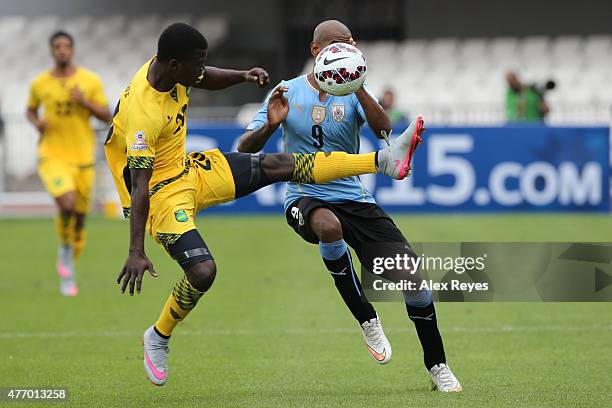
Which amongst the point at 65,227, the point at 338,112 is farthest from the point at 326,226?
the point at 65,227

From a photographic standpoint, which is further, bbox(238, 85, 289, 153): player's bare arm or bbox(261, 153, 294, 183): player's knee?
bbox(238, 85, 289, 153): player's bare arm

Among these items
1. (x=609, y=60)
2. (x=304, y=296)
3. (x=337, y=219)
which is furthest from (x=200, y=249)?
(x=609, y=60)

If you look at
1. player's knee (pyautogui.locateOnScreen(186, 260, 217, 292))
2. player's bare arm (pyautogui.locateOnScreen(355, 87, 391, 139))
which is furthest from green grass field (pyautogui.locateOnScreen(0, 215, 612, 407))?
player's bare arm (pyautogui.locateOnScreen(355, 87, 391, 139))

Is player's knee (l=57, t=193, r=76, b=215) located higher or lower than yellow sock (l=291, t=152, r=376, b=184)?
lower

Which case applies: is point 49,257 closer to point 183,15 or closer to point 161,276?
point 161,276

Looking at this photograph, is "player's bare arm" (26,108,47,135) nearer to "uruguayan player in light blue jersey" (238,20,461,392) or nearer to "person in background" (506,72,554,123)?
"uruguayan player in light blue jersey" (238,20,461,392)

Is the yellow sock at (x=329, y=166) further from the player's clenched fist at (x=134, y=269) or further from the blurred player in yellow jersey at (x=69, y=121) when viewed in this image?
the blurred player in yellow jersey at (x=69, y=121)

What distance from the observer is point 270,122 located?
7.68 meters

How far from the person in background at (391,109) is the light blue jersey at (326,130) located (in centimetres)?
1392

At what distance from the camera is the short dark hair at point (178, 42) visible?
697cm

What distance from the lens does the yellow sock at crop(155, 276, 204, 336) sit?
7242mm

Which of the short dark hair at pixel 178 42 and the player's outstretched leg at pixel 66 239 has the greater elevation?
the short dark hair at pixel 178 42

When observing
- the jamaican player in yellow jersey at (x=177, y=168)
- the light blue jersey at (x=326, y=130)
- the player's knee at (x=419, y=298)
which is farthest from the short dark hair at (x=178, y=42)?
the player's knee at (x=419, y=298)

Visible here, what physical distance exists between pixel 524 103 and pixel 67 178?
11.2 meters
